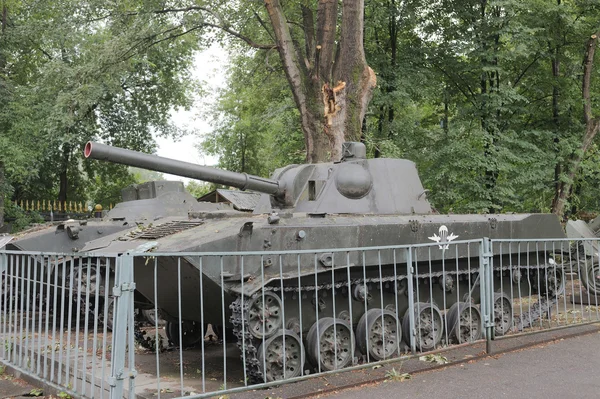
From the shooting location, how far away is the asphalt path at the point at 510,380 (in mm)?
5938

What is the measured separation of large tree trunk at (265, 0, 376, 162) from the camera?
578 inches

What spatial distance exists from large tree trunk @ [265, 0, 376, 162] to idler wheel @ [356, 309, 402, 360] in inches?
281

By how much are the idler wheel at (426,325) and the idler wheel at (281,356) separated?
1.76 m

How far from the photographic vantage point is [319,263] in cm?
720

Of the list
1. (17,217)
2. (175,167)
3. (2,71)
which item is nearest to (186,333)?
(175,167)

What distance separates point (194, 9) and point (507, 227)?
10784 millimetres

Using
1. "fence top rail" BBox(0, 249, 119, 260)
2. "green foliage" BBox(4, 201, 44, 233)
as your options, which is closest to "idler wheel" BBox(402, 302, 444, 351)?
"fence top rail" BBox(0, 249, 119, 260)

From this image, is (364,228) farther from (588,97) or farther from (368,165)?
(588,97)

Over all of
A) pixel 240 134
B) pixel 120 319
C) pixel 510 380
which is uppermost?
pixel 240 134

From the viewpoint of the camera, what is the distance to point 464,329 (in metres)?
8.62

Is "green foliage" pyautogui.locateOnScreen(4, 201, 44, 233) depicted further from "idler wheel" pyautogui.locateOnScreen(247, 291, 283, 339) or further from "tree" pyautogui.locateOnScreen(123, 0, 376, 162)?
"idler wheel" pyautogui.locateOnScreen(247, 291, 283, 339)

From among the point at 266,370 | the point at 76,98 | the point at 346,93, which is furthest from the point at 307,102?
the point at 266,370

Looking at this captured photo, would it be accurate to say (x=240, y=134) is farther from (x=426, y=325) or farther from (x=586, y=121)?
(x=426, y=325)

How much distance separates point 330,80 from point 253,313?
9.81 m
